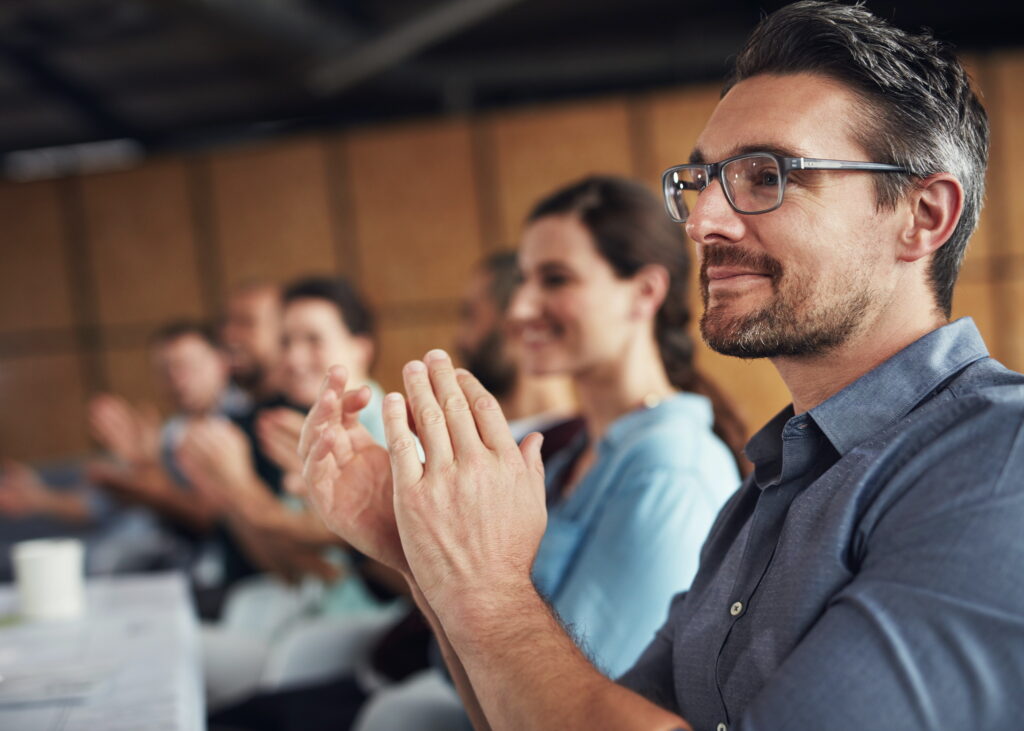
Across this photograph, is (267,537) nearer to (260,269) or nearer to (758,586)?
(758,586)

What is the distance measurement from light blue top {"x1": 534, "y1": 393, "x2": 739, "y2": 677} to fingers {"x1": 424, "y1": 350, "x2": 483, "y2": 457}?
42 centimetres

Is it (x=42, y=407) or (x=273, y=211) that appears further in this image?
(x=42, y=407)

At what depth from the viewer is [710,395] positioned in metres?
1.88

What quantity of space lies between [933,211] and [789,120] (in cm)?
16

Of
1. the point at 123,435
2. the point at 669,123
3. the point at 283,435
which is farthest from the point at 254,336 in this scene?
the point at 669,123

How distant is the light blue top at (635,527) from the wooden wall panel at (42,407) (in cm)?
535

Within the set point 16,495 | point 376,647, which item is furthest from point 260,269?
point 376,647

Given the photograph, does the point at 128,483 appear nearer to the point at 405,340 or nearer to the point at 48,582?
the point at 48,582

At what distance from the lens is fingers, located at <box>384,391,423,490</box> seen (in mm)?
986

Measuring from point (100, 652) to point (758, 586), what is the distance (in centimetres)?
118

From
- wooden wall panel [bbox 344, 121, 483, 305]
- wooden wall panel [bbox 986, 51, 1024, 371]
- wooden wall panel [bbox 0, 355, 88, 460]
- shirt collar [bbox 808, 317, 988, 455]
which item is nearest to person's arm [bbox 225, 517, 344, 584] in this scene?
shirt collar [bbox 808, 317, 988, 455]

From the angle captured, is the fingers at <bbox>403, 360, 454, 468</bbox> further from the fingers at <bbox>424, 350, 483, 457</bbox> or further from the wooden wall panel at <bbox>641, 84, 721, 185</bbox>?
the wooden wall panel at <bbox>641, 84, 721, 185</bbox>

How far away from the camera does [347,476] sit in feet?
3.81

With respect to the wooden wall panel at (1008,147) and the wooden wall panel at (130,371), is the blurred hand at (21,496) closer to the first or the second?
the wooden wall panel at (130,371)
